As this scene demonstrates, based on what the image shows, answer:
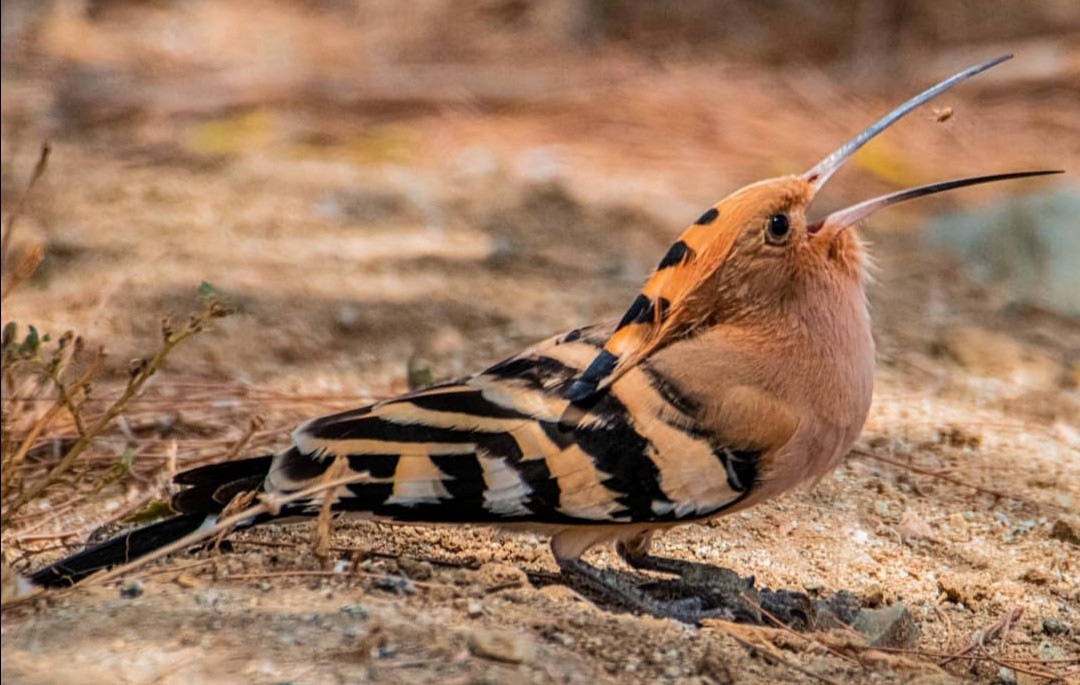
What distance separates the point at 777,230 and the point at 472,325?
213cm

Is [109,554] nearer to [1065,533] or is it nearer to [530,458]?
[530,458]

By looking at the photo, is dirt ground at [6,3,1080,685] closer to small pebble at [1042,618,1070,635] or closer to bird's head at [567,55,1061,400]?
small pebble at [1042,618,1070,635]

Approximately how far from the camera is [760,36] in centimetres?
832

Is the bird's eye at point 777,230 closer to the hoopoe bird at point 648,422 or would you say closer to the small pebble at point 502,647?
the hoopoe bird at point 648,422

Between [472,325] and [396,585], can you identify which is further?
[472,325]

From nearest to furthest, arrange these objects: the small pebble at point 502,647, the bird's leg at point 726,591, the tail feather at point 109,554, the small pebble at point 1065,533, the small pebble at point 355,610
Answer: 1. the small pebble at point 502,647
2. the small pebble at point 355,610
3. the tail feather at point 109,554
4. the bird's leg at point 726,591
5. the small pebble at point 1065,533

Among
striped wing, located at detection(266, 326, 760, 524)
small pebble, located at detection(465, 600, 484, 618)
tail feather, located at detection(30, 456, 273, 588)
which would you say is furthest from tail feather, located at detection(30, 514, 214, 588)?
small pebble, located at detection(465, 600, 484, 618)

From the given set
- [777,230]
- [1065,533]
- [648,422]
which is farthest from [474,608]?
[1065,533]

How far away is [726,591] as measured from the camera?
3.33 m

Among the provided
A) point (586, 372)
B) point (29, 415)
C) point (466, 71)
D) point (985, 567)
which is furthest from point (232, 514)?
point (466, 71)

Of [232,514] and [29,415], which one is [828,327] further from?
[29,415]

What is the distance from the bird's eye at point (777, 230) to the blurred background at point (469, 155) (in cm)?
175

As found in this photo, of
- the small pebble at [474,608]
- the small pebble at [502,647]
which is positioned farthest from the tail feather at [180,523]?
the small pebble at [502,647]

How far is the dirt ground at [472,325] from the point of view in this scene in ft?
9.45
